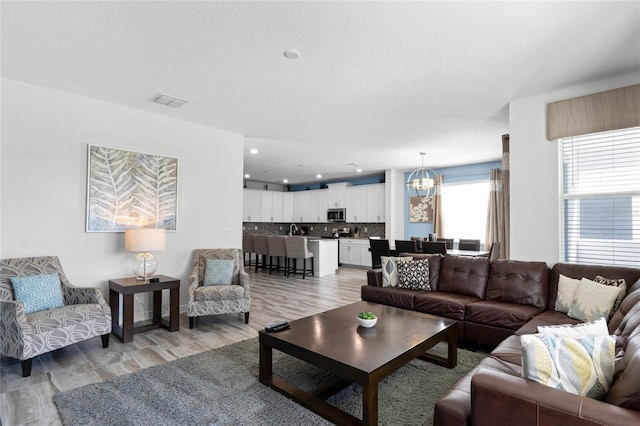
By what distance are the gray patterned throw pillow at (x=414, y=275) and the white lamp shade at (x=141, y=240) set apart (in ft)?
9.52

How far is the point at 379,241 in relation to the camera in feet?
22.7

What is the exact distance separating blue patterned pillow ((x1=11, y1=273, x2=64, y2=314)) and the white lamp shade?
0.71 meters

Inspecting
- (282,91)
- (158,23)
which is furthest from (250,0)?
(282,91)

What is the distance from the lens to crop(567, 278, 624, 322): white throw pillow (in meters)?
2.61

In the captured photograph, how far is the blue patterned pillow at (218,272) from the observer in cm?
429

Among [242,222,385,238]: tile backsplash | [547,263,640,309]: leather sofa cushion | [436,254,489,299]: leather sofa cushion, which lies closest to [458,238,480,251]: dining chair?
[242,222,385,238]: tile backsplash

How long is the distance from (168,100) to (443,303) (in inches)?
148

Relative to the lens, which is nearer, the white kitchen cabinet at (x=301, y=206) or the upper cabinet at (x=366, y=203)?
the upper cabinet at (x=366, y=203)

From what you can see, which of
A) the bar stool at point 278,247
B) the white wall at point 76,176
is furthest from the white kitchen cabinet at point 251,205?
the white wall at point 76,176

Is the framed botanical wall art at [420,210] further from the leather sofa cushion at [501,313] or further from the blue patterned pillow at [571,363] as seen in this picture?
the blue patterned pillow at [571,363]

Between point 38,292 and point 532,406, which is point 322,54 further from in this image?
point 38,292

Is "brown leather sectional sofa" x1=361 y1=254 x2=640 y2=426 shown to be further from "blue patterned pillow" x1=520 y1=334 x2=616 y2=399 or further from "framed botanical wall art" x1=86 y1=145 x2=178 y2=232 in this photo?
"framed botanical wall art" x1=86 y1=145 x2=178 y2=232

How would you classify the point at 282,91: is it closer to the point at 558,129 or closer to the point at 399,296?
the point at 399,296

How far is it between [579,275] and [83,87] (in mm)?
5183
